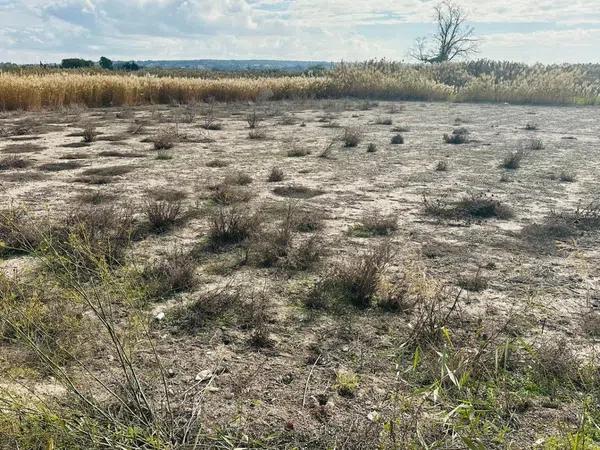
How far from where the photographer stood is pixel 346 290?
4.00 metres

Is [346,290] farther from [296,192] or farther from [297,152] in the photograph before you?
[297,152]

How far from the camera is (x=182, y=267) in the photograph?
407cm

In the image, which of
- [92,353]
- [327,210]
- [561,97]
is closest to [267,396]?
[92,353]

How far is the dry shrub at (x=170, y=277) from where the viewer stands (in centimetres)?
390

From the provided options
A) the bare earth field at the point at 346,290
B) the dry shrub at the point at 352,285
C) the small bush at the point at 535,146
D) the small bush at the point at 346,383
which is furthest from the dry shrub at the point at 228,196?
the small bush at the point at 535,146

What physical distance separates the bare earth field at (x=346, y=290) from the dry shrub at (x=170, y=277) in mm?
22

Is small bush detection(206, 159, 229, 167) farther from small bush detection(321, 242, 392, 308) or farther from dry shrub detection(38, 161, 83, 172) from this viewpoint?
small bush detection(321, 242, 392, 308)

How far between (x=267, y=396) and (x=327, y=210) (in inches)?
146

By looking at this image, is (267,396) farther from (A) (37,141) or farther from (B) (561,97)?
(B) (561,97)

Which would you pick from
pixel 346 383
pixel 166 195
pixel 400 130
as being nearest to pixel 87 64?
pixel 400 130

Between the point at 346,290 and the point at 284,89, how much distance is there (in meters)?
21.1

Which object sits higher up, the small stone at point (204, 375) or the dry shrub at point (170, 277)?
the dry shrub at point (170, 277)

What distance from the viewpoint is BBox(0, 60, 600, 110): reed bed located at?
17438mm

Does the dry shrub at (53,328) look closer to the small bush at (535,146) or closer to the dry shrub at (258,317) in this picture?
the dry shrub at (258,317)
